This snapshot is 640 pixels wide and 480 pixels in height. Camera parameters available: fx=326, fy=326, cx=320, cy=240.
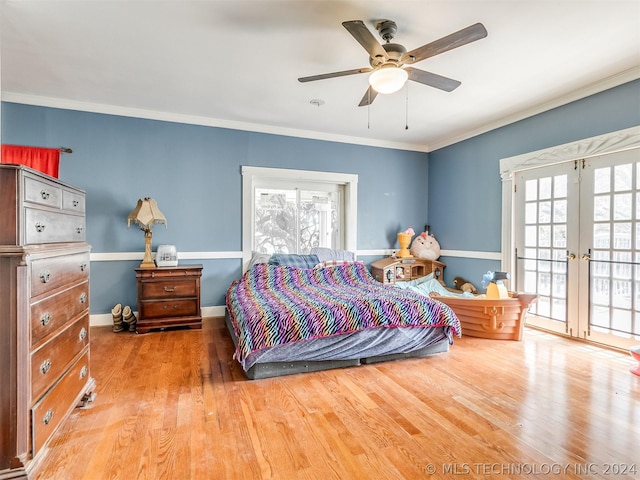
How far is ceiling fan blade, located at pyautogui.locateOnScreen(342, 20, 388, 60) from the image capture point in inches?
71.9

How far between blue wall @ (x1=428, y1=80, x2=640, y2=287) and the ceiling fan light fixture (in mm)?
2303

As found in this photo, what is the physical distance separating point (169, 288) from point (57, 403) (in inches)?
81.7

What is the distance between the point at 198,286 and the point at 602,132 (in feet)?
14.7

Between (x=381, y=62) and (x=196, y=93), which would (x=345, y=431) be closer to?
(x=381, y=62)

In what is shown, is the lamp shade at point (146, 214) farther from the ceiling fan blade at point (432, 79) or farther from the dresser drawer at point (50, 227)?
the ceiling fan blade at point (432, 79)

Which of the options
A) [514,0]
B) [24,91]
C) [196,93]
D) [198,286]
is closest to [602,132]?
Answer: [514,0]

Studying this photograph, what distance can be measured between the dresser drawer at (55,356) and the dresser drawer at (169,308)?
156cm

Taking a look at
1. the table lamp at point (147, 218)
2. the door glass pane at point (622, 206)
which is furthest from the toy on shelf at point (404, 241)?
the table lamp at point (147, 218)

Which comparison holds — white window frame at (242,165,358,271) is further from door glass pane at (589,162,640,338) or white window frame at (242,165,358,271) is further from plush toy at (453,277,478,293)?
door glass pane at (589,162,640,338)

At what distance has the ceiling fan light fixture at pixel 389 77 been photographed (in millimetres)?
2154

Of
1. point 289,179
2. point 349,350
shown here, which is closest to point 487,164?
point 289,179

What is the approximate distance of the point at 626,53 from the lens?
2643 millimetres

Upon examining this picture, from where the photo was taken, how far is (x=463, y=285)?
470 centimetres

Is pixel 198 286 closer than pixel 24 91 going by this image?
No
